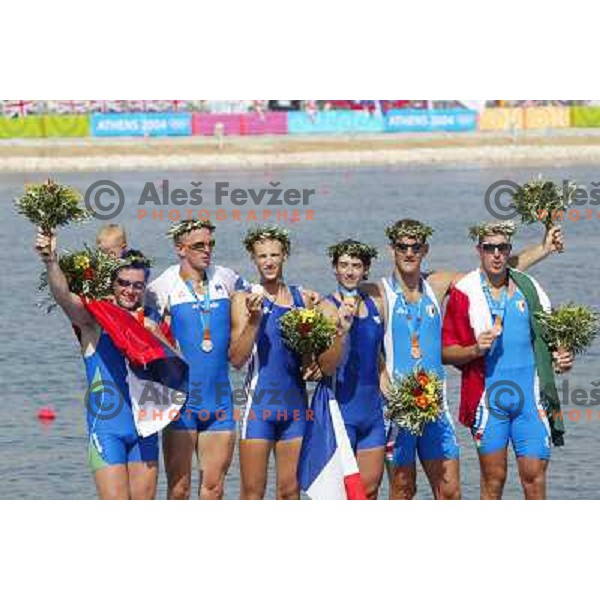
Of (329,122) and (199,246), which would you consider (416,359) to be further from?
(329,122)

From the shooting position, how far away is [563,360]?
484 inches

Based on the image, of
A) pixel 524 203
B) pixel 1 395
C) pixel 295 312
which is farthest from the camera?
pixel 1 395

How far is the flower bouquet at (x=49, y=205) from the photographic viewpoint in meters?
11.9

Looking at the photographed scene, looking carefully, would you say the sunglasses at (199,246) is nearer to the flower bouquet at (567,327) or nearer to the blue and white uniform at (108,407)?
the blue and white uniform at (108,407)

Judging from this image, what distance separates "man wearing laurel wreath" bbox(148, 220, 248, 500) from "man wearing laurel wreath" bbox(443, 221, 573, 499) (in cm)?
158

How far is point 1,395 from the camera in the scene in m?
21.0

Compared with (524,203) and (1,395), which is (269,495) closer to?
(524,203)

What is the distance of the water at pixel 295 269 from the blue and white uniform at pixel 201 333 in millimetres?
3359

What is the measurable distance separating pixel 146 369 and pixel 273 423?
0.98m

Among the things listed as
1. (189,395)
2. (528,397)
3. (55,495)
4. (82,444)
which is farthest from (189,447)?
(82,444)

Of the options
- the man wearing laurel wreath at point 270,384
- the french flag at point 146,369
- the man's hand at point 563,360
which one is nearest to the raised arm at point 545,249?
the man's hand at point 563,360

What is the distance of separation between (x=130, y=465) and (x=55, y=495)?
13.8 feet

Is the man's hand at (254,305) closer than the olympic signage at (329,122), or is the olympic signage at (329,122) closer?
the man's hand at (254,305)
